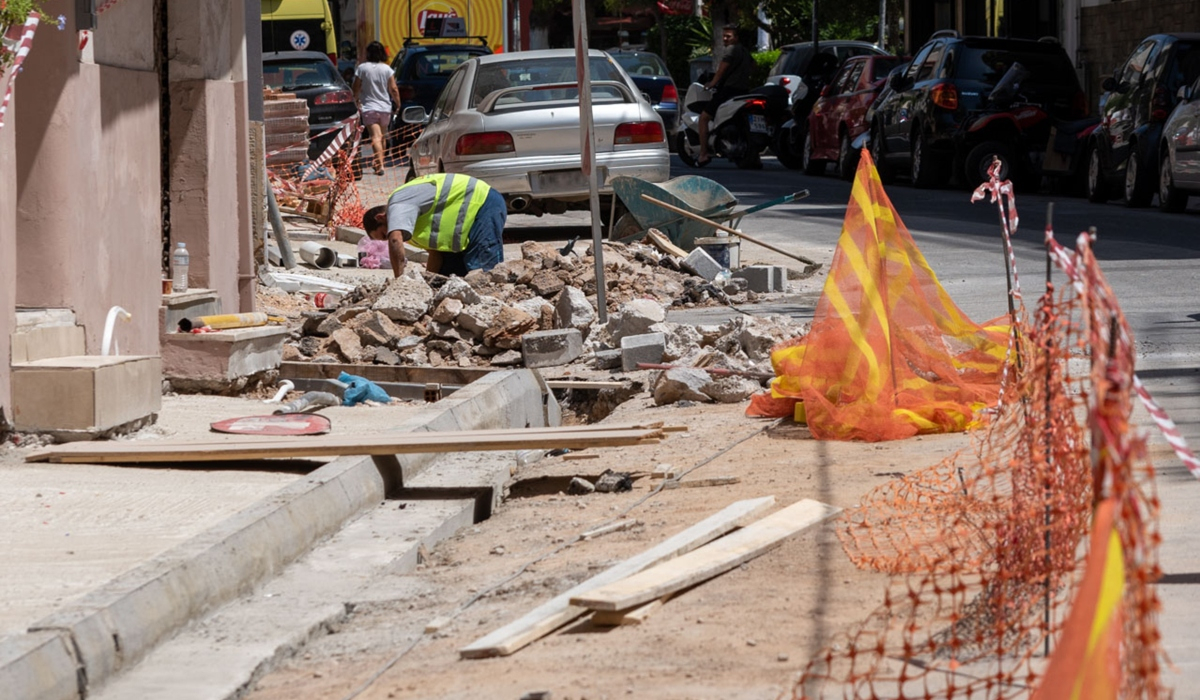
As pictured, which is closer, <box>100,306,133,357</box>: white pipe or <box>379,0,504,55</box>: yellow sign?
<box>100,306,133,357</box>: white pipe

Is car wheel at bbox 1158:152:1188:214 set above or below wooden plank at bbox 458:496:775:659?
above

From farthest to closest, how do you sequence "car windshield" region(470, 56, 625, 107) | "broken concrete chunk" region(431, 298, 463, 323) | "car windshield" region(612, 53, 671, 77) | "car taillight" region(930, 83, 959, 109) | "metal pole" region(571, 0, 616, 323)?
"car windshield" region(612, 53, 671, 77) < "car taillight" region(930, 83, 959, 109) < "car windshield" region(470, 56, 625, 107) < "broken concrete chunk" region(431, 298, 463, 323) < "metal pole" region(571, 0, 616, 323)

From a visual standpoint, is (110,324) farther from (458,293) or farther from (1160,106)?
(1160,106)

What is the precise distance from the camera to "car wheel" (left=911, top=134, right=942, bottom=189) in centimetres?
2395

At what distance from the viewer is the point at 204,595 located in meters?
5.25

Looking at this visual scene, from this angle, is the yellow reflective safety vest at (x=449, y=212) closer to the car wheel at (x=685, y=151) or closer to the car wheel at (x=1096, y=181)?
the car wheel at (x=1096, y=181)

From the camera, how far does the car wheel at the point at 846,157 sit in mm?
26812

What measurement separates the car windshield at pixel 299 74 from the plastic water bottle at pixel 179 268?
700 inches

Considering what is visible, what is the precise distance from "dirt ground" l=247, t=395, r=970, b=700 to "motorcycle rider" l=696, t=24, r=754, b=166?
22.3 metres

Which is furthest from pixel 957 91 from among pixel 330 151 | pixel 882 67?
pixel 330 151

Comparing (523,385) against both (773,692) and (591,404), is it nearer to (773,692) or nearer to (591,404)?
(591,404)

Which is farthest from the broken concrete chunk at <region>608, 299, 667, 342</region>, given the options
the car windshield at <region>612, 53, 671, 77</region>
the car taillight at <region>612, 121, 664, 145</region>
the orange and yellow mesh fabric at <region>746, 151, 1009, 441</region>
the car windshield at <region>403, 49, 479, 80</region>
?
the car windshield at <region>612, 53, 671, 77</region>

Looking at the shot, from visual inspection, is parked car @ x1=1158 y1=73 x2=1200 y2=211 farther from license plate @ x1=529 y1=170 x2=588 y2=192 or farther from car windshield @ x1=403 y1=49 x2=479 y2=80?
car windshield @ x1=403 y1=49 x2=479 y2=80

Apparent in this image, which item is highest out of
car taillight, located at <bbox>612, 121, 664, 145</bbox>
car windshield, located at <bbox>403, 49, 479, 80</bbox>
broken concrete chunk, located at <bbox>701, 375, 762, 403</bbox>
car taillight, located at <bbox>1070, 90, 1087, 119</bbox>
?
car windshield, located at <bbox>403, 49, 479, 80</bbox>
